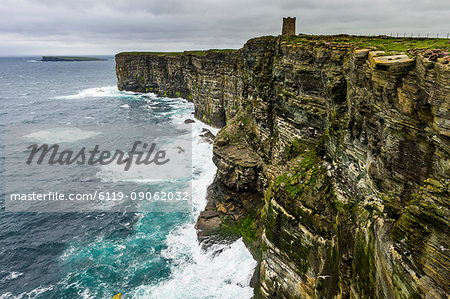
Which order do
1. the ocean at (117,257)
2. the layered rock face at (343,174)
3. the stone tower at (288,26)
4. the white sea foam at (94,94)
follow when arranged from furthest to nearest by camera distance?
the white sea foam at (94,94)
the stone tower at (288,26)
the ocean at (117,257)
the layered rock face at (343,174)

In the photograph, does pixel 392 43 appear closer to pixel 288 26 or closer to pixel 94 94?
pixel 288 26

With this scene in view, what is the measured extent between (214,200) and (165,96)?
268ft

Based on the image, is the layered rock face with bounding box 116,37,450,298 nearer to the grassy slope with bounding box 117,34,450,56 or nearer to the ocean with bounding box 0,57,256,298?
the grassy slope with bounding box 117,34,450,56

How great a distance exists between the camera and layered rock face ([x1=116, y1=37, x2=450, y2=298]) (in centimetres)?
1005

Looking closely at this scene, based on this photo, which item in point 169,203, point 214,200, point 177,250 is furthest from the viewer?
point 169,203

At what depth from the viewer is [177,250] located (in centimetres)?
3114

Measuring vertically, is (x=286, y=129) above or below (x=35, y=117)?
above

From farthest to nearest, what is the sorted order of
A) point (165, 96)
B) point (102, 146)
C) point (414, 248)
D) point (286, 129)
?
point (165, 96) → point (102, 146) → point (286, 129) → point (414, 248)

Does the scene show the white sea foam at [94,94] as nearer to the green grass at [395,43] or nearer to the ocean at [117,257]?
the ocean at [117,257]

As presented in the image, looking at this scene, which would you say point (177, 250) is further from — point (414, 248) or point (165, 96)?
point (165, 96)

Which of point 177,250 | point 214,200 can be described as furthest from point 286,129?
point 177,250

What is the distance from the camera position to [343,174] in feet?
60.5

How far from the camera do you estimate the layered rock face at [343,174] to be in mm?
10047

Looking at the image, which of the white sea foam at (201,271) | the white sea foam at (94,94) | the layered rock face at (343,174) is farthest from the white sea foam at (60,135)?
the white sea foam at (94,94)
